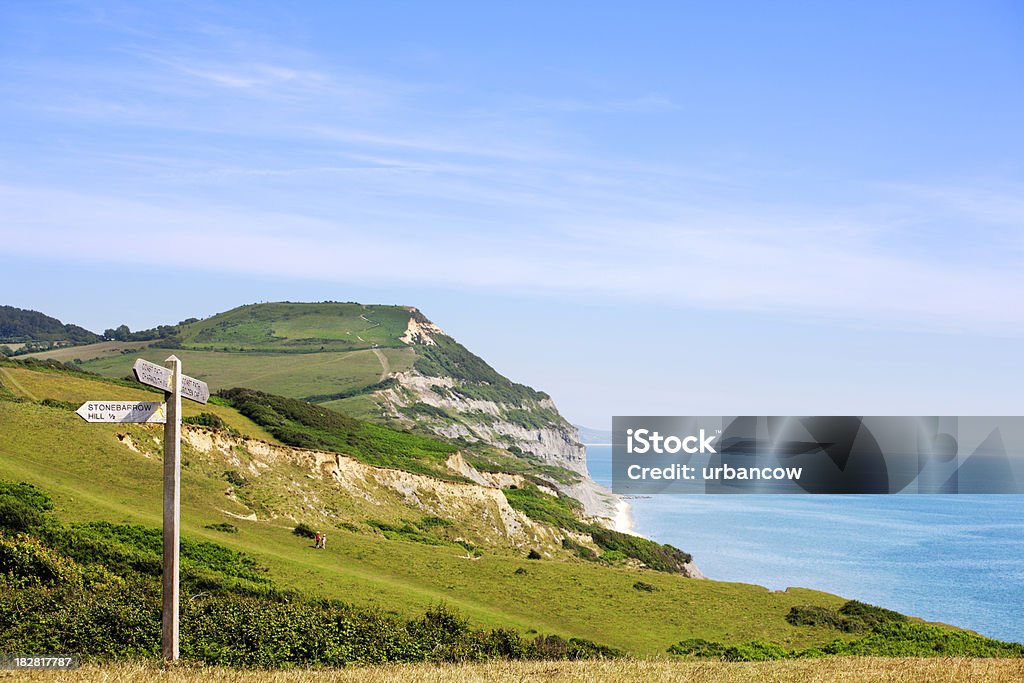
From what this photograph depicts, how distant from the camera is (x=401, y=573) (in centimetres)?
5069

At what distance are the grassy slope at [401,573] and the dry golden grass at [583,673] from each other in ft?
83.0

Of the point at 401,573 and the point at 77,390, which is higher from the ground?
the point at 77,390

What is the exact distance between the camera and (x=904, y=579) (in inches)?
5344

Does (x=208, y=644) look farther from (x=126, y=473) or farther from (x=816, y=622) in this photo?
(x=816, y=622)

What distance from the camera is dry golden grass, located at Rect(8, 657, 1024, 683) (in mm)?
14505

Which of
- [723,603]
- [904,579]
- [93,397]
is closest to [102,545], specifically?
[723,603]

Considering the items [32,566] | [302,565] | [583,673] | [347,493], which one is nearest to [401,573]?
[302,565]

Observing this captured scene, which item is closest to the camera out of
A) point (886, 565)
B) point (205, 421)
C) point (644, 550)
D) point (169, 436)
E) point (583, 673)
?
point (169, 436)

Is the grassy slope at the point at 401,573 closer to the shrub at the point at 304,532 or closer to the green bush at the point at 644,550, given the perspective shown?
the shrub at the point at 304,532

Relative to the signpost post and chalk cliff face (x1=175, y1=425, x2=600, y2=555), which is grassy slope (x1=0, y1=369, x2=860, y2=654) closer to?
chalk cliff face (x1=175, y1=425, x2=600, y2=555)

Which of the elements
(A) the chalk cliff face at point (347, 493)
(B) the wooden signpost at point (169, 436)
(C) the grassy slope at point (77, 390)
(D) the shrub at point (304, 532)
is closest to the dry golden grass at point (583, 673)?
(B) the wooden signpost at point (169, 436)

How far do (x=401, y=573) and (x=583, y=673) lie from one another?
118 feet

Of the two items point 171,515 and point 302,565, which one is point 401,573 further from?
point 171,515

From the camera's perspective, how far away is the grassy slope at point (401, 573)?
44.4 meters
